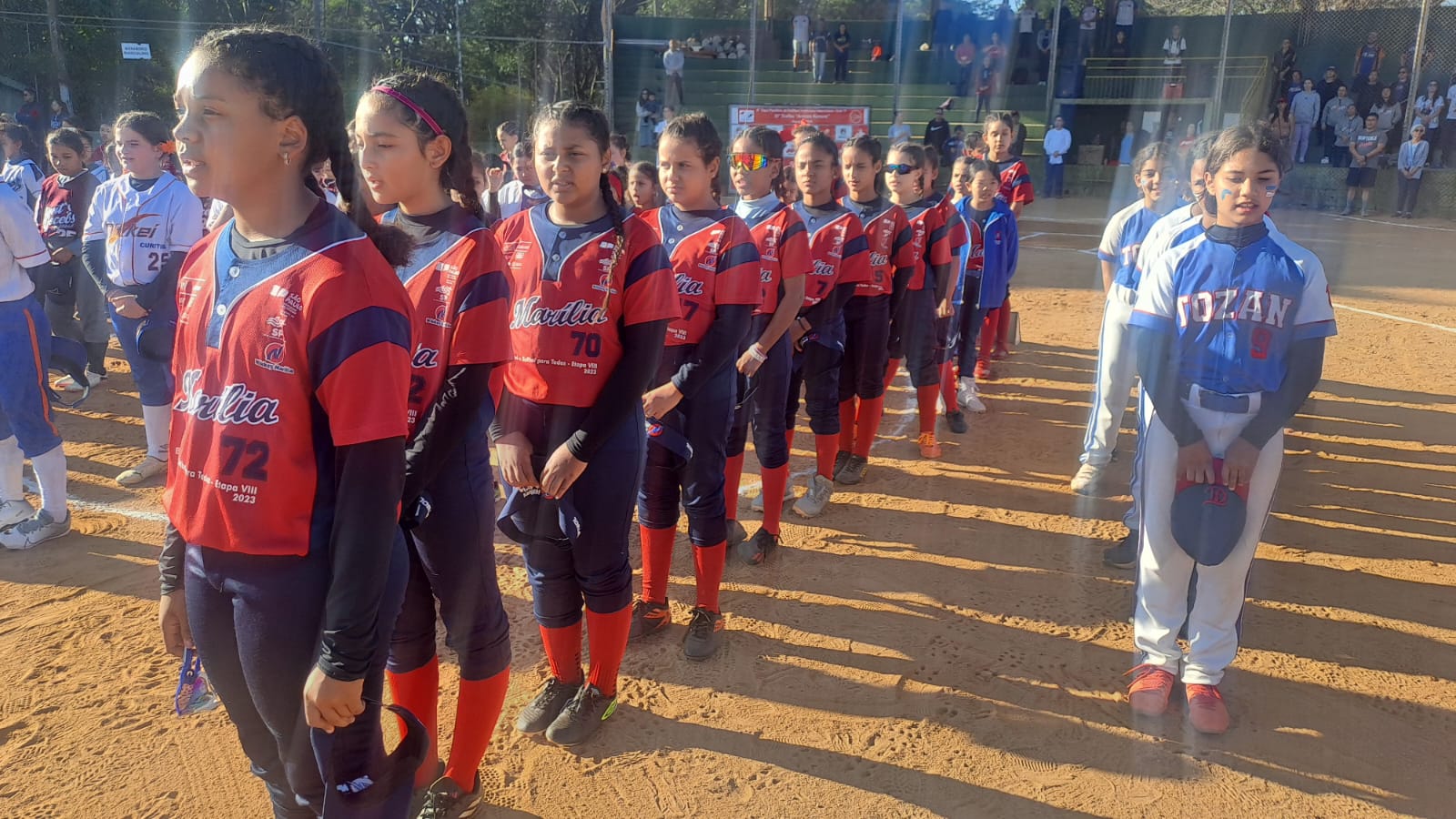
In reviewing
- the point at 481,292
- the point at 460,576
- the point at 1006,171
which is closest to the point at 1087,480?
the point at 1006,171

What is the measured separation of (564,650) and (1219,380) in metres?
2.46

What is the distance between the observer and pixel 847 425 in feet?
19.7

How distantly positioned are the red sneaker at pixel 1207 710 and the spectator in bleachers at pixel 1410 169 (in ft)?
61.6

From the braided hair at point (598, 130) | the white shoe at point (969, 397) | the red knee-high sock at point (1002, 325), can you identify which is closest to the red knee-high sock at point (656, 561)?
the braided hair at point (598, 130)

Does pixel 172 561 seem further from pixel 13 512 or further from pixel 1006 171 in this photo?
pixel 1006 171

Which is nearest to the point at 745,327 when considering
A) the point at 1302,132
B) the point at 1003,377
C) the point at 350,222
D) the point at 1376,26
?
the point at 350,222

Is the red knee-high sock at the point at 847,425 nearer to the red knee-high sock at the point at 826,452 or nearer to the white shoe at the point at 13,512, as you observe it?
the red knee-high sock at the point at 826,452

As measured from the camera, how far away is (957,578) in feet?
15.0

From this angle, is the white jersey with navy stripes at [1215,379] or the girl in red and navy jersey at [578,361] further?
the white jersey with navy stripes at [1215,379]

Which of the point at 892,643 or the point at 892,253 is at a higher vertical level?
the point at 892,253

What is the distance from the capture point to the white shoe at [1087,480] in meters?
5.77

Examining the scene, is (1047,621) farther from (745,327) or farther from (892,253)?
(892,253)

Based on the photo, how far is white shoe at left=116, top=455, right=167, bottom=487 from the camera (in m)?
5.68

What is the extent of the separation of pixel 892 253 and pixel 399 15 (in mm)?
23107
